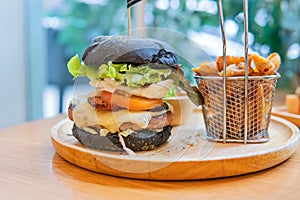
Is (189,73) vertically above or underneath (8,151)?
above

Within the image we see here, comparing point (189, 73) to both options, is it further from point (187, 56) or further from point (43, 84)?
point (43, 84)

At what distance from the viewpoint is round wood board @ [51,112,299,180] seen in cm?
67

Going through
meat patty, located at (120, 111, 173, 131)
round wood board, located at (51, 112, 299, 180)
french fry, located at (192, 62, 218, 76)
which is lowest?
round wood board, located at (51, 112, 299, 180)

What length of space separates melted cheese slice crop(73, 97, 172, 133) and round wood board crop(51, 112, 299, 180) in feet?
0.18

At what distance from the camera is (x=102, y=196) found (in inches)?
23.7

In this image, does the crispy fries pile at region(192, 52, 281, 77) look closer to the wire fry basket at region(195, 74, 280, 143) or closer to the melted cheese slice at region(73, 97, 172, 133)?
the wire fry basket at region(195, 74, 280, 143)

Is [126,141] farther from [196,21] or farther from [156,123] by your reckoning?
[196,21]

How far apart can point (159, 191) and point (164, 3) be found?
173 cm

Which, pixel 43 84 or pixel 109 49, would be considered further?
pixel 43 84

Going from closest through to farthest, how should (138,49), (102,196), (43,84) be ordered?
(102,196), (138,49), (43,84)

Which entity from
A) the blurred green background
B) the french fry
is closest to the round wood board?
the french fry

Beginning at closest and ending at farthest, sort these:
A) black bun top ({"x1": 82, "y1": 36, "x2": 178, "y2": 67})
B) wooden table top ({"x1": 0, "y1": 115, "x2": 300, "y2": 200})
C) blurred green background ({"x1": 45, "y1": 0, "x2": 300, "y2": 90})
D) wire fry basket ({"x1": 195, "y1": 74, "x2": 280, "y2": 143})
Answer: wooden table top ({"x1": 0, "y1": 115, "x2": 300, "y2": 200}) < black bun top ({"x1": 82, "y1": 36, "x2": 178, "y2": 67}) < wire fry basket ({"x1": 195, "y1": 74, "x2": 280, "y2": 143}) < blurred green background ({"x1": 45, "y1": 0, "x2": 300, "y2": 90})

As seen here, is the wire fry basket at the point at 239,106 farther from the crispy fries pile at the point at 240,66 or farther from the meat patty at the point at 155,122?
the meat patty at the point at 155,122

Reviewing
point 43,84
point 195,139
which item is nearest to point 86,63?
point 195,139
